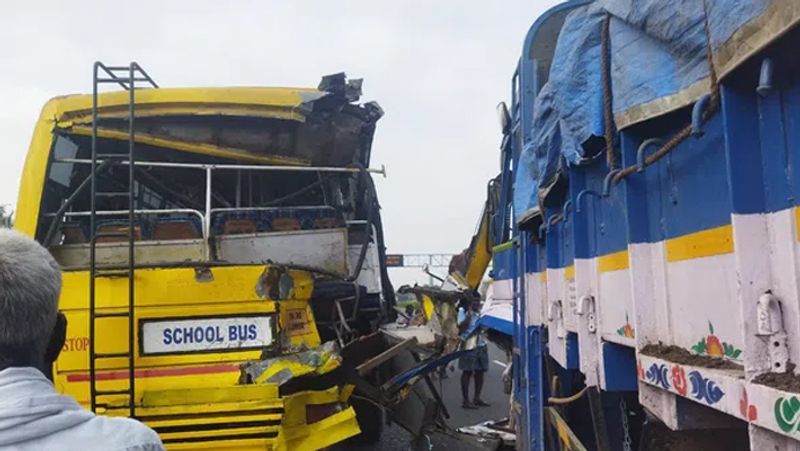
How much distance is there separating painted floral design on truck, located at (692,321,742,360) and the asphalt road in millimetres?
5080

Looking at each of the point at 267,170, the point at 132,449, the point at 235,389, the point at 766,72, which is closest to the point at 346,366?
the point at 235,389

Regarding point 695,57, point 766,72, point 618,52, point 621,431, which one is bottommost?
point 621,431

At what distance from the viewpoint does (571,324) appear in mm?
2820

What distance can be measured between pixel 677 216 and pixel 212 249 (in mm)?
3723

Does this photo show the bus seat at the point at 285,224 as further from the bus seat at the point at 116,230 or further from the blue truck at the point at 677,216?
the blue truck at the point at 677,216

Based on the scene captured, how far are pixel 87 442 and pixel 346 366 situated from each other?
3560 millimetres

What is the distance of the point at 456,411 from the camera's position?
951cm

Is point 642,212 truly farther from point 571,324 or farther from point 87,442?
point 87,442

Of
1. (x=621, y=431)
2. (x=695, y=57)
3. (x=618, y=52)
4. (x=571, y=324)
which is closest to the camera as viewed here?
(x=695, y=57)

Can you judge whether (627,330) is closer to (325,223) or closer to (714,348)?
(714,348)

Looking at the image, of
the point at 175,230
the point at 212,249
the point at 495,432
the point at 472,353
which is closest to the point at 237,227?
the point at 212,249

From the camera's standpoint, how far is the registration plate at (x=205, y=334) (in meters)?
4.35

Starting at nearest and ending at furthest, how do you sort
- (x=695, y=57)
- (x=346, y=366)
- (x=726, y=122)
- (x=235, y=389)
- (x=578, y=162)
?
(x=726, y=122), (x=695, y=57), (x=578, y=162), (x=235, y=389), (x=346, y=366)

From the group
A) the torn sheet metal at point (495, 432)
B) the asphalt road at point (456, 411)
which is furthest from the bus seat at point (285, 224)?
the torn sheet metal at point (495, 432)
